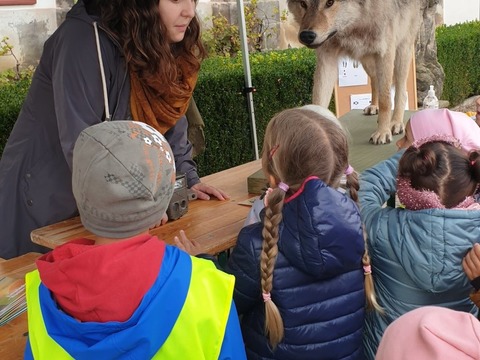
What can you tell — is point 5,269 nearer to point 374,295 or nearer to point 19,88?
point 374,295

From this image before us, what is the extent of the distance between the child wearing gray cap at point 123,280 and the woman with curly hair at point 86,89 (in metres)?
0.74

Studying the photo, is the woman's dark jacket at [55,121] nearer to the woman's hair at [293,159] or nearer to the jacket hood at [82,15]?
the jacket hood at [82,15]

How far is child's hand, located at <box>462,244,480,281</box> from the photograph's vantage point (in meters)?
1.64

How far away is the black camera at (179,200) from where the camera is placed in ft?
7.13

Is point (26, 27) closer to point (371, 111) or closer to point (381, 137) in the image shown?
point (371, 111)

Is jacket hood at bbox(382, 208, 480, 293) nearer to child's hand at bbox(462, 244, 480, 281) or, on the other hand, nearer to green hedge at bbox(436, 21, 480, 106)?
child's hand at bbox(462, 244, 480, 281)

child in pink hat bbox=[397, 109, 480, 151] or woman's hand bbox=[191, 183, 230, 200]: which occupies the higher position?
child in pink hat bbox=[397, 109, 480, 151]

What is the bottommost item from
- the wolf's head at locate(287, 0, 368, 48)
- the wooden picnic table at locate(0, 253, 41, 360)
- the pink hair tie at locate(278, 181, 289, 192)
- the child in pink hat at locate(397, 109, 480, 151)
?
the wooden picnic table at locate(0, 253, 41, 360)

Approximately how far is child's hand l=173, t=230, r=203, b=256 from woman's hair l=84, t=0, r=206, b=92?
582 mm

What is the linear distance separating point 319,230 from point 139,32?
99 centimetres

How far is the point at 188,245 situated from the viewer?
6.22 ft

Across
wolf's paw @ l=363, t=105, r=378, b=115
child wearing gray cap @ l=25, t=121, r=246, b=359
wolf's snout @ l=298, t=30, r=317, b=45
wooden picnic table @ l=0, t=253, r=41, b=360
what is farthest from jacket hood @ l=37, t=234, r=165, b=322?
wolf's paw @ l=363, t=105, r=378, b=115

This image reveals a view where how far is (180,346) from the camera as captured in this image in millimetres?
1260

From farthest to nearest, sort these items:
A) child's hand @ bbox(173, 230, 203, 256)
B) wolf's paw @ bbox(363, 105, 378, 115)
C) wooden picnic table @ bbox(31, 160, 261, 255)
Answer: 1. wolf's paw @ bbox(363, 105, 378, 115)
2. wooden picnic table @ bbox(31, 160, 261, 255)
3. child's hand @ bbox(173, 230, 203, 256)
